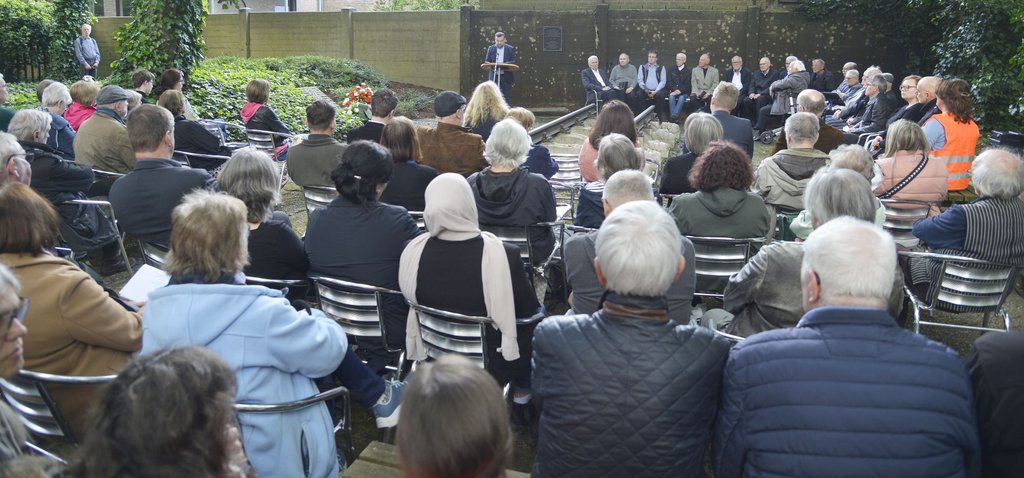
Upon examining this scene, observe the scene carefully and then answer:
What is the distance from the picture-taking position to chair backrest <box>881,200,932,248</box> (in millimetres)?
5207

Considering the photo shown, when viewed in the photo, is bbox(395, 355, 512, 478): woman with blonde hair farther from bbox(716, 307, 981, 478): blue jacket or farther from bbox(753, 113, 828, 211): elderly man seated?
bbox(753, 113, 828, 211): elderly man seated

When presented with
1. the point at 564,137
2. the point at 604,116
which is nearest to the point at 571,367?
the point at 604,116

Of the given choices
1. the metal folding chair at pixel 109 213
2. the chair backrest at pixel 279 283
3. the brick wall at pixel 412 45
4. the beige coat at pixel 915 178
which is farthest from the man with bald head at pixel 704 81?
the chair backrest at pixel 279 283

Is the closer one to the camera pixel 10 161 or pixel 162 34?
pixel 10 161

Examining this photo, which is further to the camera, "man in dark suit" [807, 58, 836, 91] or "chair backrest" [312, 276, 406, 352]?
"man in dark suit" [807, 58, 836, 91]

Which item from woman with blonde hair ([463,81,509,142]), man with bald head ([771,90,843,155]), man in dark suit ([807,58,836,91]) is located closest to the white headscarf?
woman with blonde hair ([463,81,509,142])

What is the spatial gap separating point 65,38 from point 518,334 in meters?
19.3

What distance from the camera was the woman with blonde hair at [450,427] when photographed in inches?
64.4

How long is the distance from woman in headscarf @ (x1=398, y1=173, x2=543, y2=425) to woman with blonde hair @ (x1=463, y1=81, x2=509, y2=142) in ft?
12.4

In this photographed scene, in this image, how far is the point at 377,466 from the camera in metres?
2.64

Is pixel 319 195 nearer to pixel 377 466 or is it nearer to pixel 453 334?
pixel 453 334

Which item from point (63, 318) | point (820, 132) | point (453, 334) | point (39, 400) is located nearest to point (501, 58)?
point (820, 132)

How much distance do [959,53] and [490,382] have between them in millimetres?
13782

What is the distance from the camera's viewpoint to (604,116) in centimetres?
624
